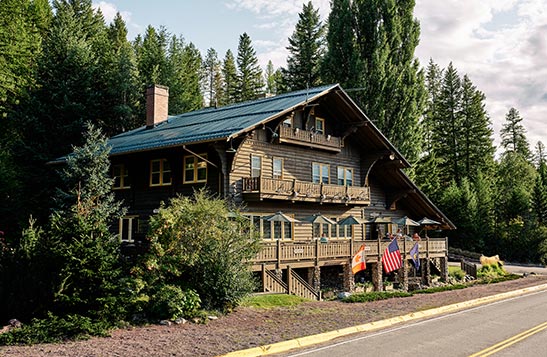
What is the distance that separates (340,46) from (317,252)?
1098 inches

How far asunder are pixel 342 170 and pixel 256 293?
15.3 m

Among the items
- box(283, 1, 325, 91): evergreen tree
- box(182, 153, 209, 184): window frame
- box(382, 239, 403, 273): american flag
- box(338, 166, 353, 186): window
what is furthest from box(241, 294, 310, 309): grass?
box(283, 1, 325, 91): evergreen tree

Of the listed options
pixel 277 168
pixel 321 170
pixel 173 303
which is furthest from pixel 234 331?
pixel 321 170

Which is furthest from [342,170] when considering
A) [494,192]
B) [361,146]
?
[494,192]

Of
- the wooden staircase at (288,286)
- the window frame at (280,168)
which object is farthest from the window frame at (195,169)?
the wooden staircase at (288,286)

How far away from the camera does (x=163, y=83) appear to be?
55500 mm

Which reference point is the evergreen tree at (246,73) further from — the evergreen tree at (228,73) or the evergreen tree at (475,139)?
the evergreen tree at (475,139)

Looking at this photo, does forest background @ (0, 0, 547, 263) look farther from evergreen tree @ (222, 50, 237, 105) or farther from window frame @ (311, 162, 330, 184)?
evergreen tree @ (222, 50, 237, 105)

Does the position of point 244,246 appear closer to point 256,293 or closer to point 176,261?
point 176,261

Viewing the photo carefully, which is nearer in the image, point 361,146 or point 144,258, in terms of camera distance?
point 144,258

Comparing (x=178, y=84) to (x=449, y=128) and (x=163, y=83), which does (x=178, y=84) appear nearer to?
(x=163, y=83)

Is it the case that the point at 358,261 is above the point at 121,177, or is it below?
below

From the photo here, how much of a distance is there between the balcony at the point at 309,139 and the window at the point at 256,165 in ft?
5.34

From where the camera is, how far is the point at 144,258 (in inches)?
715
